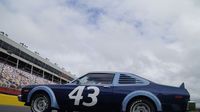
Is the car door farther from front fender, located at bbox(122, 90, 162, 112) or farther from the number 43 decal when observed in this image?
front fender, located at bbox(122, 90, 162, 112)

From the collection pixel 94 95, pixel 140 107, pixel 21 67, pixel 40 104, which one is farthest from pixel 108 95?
pixel 21 67

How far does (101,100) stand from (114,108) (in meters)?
0.37

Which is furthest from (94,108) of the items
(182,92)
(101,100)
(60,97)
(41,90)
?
(182,92)

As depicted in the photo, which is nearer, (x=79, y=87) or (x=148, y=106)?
(x=148, y=106)

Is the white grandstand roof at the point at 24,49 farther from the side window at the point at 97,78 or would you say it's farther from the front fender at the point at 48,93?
the side window at the point at 97,78

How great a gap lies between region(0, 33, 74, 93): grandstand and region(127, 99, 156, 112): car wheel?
2221cm

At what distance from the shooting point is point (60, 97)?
8.06m

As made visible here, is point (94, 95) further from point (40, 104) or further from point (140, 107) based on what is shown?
→ point (40, 104)

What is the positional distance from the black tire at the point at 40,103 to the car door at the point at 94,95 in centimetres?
62

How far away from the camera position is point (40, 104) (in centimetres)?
825

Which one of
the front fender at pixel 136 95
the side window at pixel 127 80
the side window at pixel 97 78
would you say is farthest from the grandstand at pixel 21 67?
the front fender at pixel 136 95

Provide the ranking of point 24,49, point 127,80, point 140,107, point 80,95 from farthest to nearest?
1. point 24,49
2. point 127,80
3. point 80,95
4. point 140,107

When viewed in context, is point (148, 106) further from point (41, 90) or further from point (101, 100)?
point (41, 90)

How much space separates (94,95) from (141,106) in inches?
46.1
